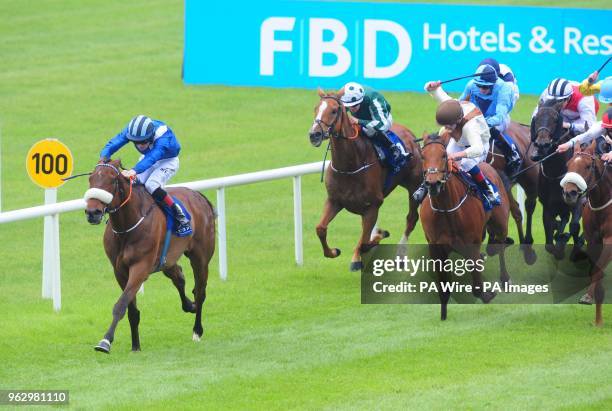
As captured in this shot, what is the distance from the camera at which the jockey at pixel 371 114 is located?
46.1ft

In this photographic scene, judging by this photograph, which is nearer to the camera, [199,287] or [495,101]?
[199,287]

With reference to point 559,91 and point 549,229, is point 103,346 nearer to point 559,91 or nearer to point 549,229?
point 549,229

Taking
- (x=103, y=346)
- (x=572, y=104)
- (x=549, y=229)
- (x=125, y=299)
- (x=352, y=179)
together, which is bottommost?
(x=103, y=346)

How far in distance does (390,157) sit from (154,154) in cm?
328

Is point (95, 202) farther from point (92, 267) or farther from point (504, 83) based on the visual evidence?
point (504, 83)

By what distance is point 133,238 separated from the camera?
37.6 ft

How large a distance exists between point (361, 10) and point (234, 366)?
37.7ft

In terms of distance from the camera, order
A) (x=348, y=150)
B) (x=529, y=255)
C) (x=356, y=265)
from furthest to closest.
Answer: (x=529, y=255)
(x=356, y=265)
(x=348, y=150)

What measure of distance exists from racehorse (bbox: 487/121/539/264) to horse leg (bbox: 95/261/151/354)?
4.37 metres

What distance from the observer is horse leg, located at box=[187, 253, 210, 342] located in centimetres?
1199

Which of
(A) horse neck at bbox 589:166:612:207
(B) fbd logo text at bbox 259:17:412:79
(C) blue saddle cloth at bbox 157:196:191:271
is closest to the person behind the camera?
(C) blue saddle cloth at bbox 157:196:191:271

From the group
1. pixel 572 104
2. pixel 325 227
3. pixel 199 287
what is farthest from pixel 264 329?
pixel 572 104

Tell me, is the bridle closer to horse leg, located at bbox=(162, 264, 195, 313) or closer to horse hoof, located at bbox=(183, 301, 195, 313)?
horse leg, located at bbox=(162, 264, 195, 313)

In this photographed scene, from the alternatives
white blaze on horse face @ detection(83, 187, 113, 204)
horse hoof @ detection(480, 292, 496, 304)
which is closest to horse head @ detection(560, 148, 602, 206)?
horse hoof @ detection(480, 292, 496, 304)
